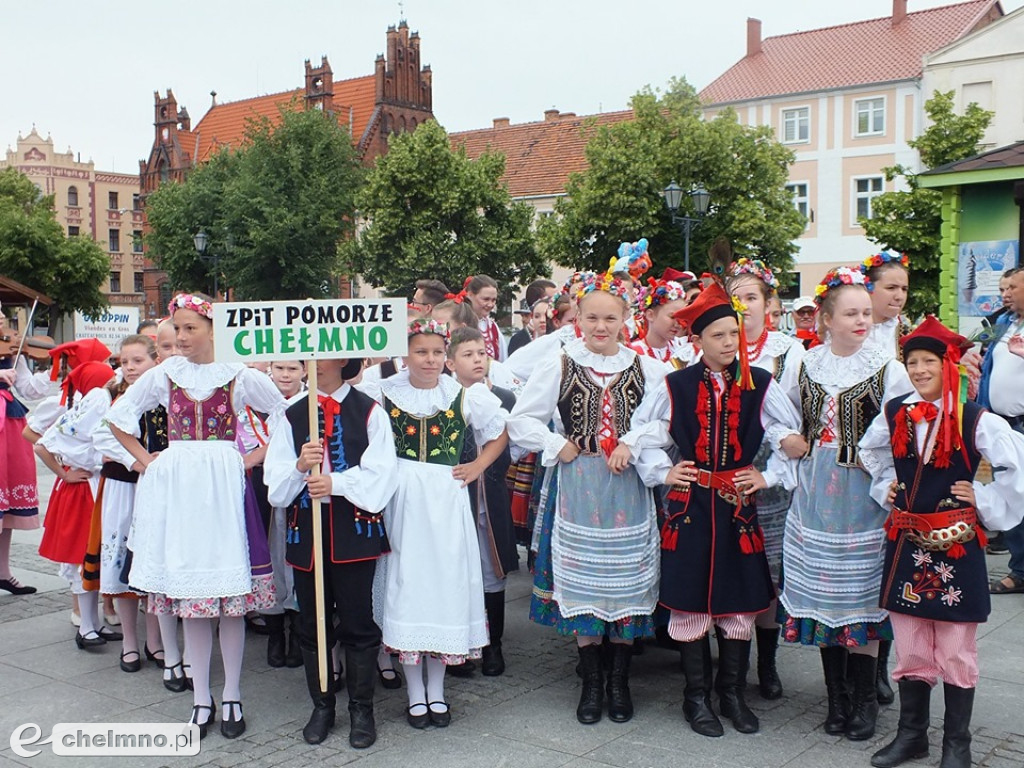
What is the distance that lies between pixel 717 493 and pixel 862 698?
106 cm

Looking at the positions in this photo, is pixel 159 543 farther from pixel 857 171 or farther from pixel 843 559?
pixel 857 171

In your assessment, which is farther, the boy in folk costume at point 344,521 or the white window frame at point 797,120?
the white window frame at point 797,120

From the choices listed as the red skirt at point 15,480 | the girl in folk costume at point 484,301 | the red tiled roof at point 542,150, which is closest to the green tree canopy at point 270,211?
the red tiled roof at point 542,150

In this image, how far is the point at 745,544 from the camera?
4648mm

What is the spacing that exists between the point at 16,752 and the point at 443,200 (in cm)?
3006

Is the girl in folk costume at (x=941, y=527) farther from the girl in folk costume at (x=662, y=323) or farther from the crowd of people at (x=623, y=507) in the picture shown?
the girl in folk costume at (x=662, y=323)

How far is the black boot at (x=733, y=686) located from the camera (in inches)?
185

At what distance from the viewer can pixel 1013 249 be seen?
11.4m

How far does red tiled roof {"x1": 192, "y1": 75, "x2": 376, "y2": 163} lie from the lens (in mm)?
60906

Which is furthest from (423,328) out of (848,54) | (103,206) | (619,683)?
(103,206)

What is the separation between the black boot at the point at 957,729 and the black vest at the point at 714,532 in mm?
818

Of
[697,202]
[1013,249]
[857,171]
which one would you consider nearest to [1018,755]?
[1013,249]

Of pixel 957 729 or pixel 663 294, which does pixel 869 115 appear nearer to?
pixel 663 294

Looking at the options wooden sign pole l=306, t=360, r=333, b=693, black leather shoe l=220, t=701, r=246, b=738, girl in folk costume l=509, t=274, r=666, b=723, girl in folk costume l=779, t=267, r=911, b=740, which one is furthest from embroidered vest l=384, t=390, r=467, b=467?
girl in folk costume l=779, t=267, r=911, b=740
